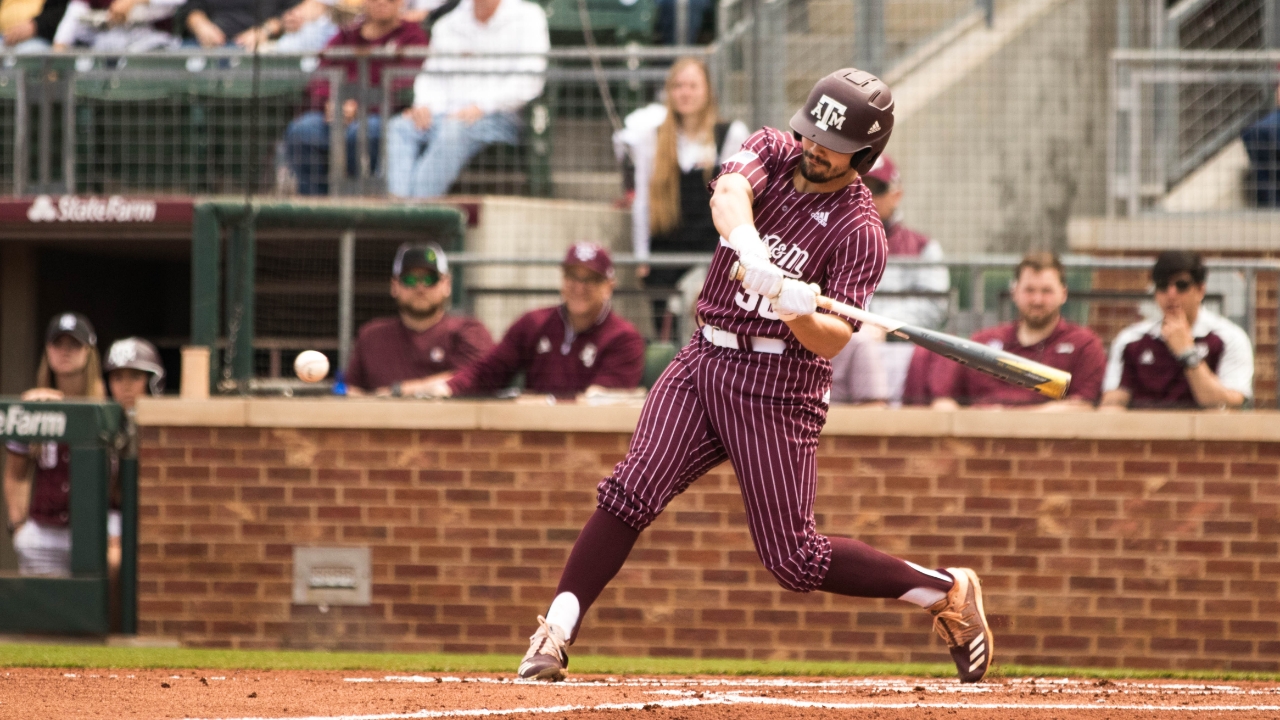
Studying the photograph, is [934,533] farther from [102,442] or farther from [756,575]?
[102,442]

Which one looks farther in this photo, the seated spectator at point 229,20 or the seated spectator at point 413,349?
the seated spectator at point 229,20

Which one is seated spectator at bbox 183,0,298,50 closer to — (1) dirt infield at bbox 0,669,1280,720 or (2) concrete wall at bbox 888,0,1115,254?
(2) concrete wall at bbox 888,0,1115,254

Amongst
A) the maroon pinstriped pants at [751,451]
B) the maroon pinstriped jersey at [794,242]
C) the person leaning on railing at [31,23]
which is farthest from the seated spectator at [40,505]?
the maroon pinstriped jersey at [794,242]

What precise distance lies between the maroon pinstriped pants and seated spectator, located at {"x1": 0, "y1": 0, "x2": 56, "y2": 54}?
6.74 metres

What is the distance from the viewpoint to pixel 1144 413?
7.07 m

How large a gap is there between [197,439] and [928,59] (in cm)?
443

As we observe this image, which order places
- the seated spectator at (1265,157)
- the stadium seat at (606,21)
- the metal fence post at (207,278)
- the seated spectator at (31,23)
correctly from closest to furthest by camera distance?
the metal fence post at (207,278) → the seated spectator at (1265,157) → the stadium seat at (606,21) → the seated spectator at (31,23)

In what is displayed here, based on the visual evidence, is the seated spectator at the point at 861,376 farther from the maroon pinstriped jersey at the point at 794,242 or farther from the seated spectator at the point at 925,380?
the maroon pinstriped jersey at the point at 794,242

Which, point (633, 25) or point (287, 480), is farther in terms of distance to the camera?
point (633, 25)

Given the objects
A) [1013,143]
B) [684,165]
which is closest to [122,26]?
[684,165]

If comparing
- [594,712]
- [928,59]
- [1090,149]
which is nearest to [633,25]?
[928,59]

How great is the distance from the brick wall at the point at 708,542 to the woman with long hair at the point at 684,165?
128 centimetres

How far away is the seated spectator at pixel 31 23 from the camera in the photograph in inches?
388

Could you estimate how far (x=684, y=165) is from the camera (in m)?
7.98
